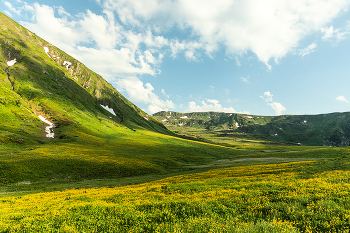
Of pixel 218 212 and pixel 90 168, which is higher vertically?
pixel 218 212

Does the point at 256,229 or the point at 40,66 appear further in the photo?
the point at 40,66

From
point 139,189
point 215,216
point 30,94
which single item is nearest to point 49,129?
point 30,94

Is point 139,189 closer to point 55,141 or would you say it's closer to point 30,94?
point 55,141

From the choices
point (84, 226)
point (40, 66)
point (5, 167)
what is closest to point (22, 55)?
point (40, 66)

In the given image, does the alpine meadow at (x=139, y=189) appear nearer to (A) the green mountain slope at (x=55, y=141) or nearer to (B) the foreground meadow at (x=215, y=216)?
(B) the foreground meadow at (x=215, y=216)

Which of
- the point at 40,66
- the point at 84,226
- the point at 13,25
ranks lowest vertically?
the point at 84,226

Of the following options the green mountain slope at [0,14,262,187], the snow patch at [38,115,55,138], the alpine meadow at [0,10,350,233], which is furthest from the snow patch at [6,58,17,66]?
the snow patch at [38,115,55,138]

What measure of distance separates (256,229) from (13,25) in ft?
1013

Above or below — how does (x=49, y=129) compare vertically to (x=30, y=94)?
below

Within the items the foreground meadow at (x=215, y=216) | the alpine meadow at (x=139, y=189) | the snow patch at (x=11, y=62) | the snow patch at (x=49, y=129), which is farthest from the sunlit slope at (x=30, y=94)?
the foreground meadow at (x=215, y=216)

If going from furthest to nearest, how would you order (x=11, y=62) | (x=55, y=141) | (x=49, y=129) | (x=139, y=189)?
(x=11, y=62), (x=49, y=129), (x=55, y=141), (x=139, y=189)

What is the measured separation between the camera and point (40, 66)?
158000 mm

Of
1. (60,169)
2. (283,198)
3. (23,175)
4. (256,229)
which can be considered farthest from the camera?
(60,169)

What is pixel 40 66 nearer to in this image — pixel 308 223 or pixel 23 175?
pixel 23 175
